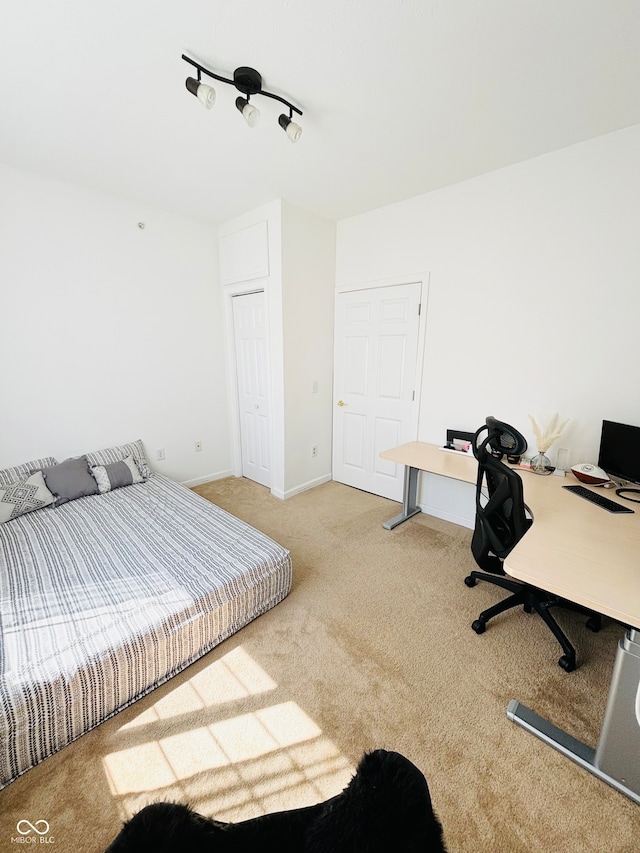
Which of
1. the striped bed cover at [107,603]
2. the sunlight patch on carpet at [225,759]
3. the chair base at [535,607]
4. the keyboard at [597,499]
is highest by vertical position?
the keyboard at [597,499]

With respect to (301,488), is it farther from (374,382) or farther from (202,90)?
(202,90)

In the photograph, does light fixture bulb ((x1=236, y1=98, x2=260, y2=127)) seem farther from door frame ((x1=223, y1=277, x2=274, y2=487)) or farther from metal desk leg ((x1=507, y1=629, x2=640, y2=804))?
metal desk leg ((x1=507, y1=629, x2=640, y2=804))

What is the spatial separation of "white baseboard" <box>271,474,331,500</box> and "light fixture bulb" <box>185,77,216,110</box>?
9.49ft

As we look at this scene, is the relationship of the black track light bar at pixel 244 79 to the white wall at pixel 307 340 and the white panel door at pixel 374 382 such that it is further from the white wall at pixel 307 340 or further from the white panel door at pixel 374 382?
the white panel door at pixel 374 382

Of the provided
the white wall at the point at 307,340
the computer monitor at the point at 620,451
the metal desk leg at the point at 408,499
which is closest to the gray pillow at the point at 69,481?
the white wall at the point at 307,340

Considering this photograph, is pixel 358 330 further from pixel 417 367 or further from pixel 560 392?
pixel 560 392

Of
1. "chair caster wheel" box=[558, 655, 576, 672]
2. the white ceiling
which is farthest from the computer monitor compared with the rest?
the white ceiling

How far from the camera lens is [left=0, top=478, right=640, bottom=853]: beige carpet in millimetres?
1130

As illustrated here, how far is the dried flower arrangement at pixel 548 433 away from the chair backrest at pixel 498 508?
689 mm

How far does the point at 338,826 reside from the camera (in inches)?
27.6

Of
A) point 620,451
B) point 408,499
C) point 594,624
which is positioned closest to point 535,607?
point 594,624

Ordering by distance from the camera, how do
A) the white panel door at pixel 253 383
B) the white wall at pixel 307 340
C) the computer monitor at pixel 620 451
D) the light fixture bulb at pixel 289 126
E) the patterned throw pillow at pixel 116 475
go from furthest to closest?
the white panel door at pixel 253 383, the white wall at pixel 307 340, the patterned throw pillow at pixel 116 475, the computer monitor at pixel 620 451, the light fixture bulb at pixel 289 126

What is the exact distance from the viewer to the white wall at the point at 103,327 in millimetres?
2584

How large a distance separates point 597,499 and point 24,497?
12.2ft
